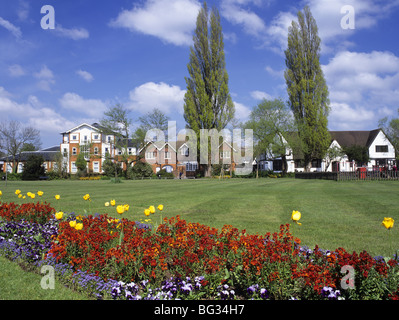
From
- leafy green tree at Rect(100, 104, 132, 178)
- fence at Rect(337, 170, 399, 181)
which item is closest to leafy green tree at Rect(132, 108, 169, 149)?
leafy green tree at Rect(100, 104, 132, 178)

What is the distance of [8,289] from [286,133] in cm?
5225

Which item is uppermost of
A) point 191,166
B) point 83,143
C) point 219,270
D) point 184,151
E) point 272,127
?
point 272,127

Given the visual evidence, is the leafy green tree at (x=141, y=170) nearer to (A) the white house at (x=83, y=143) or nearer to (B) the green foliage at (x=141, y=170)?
(B) the green foliage at (x=141, y=170)

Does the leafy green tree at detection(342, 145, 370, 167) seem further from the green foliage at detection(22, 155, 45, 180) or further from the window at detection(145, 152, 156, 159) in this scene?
the green foliage at detection(22, 155, 45, 180)

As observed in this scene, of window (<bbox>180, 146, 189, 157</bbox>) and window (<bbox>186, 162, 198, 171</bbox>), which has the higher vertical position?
window (<bbox>180, 146, 189, 157</bbox>)

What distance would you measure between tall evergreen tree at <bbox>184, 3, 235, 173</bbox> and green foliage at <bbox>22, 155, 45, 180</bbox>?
2856cm

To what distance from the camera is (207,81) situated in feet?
155

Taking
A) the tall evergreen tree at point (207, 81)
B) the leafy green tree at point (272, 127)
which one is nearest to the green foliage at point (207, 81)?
the tall evergreen tree at point (207, 81)

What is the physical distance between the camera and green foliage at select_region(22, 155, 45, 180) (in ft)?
176

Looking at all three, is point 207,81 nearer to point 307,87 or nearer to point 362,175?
point 307,87

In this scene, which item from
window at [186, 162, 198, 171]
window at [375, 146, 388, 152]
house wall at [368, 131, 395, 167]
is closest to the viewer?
house wall at [368, 131, 395, 167]

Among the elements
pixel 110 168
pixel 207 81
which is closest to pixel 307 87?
pixel 207 81

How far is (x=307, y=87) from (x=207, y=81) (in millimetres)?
15416
